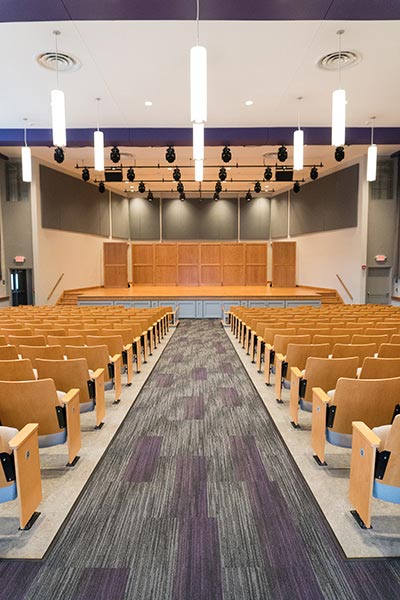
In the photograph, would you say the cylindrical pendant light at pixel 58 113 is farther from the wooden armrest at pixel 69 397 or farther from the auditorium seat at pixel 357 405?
the auditorium seat at pixel 357 405

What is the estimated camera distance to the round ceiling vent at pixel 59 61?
6184 mm

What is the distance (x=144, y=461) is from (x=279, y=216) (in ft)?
55.5

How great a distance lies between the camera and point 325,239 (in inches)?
599

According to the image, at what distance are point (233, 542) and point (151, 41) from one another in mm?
6514

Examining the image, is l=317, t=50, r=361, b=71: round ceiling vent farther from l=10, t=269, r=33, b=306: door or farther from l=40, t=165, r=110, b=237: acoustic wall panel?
l=10, t=269, r=33, b=306: door

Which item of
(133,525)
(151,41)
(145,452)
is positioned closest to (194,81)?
(151,41)

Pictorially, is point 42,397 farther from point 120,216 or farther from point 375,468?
point 120,216

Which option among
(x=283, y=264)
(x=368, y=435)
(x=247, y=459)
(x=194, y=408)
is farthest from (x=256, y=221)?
(x=368, y=435)

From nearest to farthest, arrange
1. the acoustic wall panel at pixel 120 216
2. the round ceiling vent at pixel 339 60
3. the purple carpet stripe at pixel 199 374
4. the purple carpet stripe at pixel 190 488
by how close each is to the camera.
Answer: the purple carpet stripe at pixel 190 488, the purple carpet stripe at pixel 199 374, the round ceiling vent at pixel 339 60, the acoustic wall panel at pixel 120 216

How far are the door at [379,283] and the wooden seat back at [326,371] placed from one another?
410 inches

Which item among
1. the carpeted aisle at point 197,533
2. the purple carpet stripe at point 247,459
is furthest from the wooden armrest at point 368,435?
the purple carpet stripe at point 247,459

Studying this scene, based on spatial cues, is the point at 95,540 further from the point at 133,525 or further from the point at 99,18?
the point at 99,18

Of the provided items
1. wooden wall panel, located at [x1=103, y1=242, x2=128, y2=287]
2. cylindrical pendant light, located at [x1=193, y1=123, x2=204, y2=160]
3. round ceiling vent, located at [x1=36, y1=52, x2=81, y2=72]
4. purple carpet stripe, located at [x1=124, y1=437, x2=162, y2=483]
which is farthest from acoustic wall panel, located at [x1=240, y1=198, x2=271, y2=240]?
purple carpet stripe, located at [x1=124, y1=437, x2=162, y2=483]

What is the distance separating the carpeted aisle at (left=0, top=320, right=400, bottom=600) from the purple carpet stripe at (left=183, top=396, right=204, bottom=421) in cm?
21
